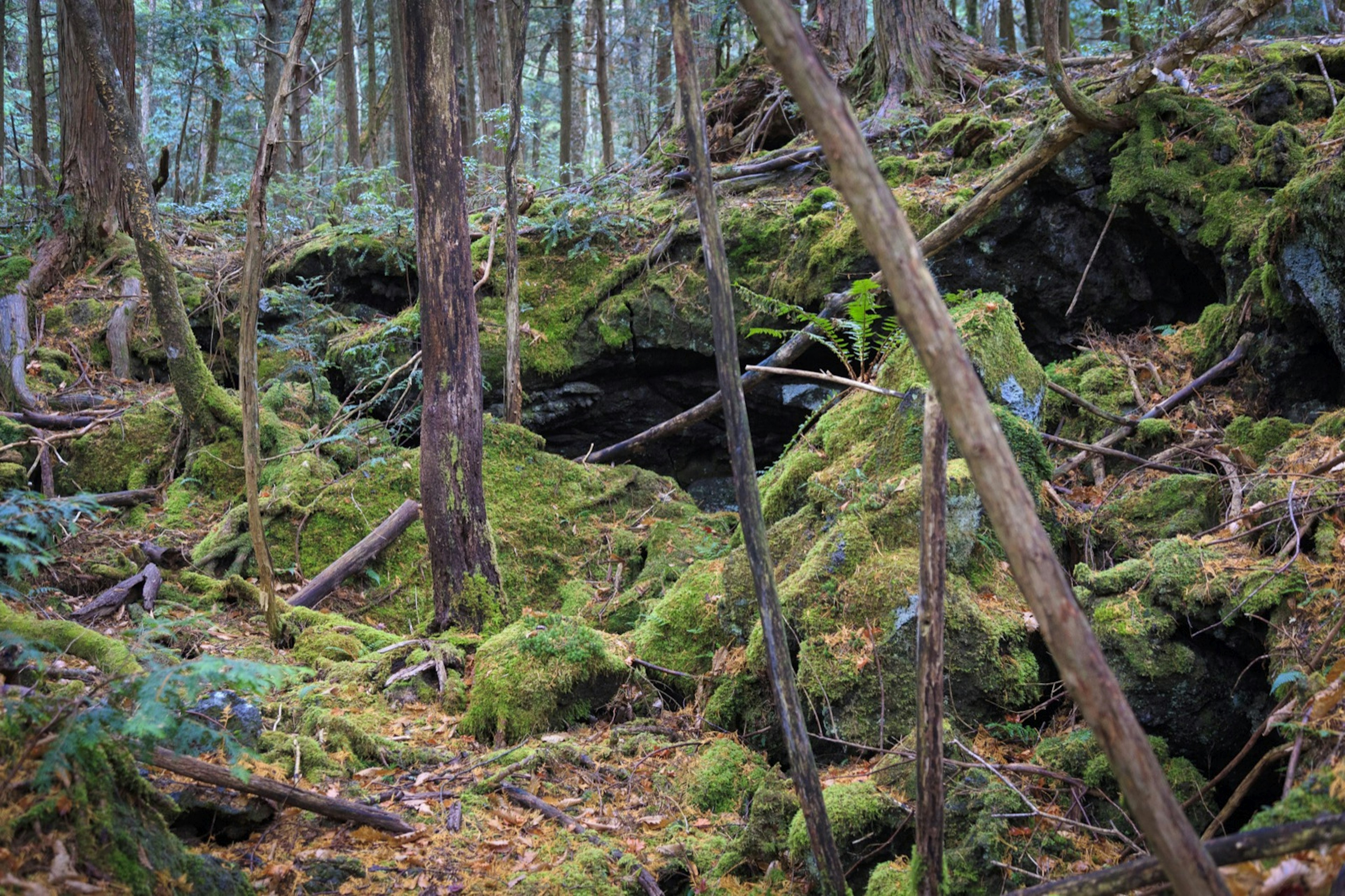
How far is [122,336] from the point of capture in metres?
9.81

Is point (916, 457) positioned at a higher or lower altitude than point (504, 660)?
higher

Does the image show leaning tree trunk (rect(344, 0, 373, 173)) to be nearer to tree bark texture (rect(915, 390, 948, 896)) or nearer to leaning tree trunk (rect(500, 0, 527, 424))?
leaning tree trunk (rect(500, 0, 527, 424))

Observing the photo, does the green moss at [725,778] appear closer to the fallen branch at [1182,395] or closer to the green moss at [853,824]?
the green moss at [853,824]

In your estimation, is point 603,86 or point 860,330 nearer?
point 860,330

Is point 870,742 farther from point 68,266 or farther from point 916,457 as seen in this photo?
point 68,266

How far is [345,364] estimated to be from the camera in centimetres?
915

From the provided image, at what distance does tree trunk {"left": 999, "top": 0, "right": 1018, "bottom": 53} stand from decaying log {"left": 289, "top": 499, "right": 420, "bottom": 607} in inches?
524

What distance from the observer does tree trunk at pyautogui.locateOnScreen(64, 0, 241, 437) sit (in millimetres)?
6504

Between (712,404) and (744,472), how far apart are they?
4691 millimetres

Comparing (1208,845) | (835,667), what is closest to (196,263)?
(835,667)

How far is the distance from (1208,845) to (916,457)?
2957 mm

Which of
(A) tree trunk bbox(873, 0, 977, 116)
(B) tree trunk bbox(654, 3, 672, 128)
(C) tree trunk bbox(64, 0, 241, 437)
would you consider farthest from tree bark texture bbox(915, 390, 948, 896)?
(B) tree trunk bbox(654, 3, 672, 128)

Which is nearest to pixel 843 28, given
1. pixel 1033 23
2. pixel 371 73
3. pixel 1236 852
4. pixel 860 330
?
pixel 1033 23

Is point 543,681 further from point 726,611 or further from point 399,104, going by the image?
point 399,104
